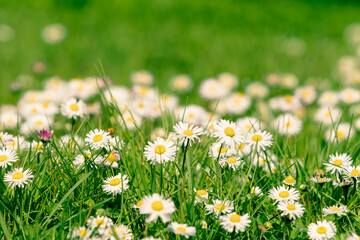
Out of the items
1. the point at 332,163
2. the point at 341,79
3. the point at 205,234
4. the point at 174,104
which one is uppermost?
the point at 341,79

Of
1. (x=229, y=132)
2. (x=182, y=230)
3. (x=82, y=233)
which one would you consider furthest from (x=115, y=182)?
(x=229, y=132)

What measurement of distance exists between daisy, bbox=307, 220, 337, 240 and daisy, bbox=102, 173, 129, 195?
0.65 m

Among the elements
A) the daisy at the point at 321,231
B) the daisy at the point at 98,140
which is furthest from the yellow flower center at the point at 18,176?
the daisy at the point at 321,231

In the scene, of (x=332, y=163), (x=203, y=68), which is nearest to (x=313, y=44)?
(x=203, y=68)

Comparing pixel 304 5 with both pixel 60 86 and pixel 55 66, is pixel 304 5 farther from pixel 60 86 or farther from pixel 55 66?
pixel 60 86

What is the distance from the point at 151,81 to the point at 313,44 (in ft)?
10.4

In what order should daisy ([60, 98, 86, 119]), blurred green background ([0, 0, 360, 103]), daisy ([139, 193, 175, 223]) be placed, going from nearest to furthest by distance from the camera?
daisy ([139, 193, 175, 223]), daisy ([60, 98, 86, 119]), blurred green background ([0, 0, 360, 103])

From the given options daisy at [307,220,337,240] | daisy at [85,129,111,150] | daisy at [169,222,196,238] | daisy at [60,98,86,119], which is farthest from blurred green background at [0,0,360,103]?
daisy at [307,220,337,240]

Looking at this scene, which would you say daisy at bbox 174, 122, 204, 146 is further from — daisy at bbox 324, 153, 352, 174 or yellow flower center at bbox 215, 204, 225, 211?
daisy at bbox 324, 153, 352, 174

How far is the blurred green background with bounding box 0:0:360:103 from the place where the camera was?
4.35 meters

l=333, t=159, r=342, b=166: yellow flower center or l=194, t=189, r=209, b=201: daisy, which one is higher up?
l=333, t=159, r=342, b=166: yellow flower center

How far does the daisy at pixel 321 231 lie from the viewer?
1.34 metres

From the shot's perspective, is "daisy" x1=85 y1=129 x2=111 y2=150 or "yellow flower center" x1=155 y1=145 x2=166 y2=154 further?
"daisy" x1=85 y1=129 x2=111 y2=150

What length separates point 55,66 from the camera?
437 cm
